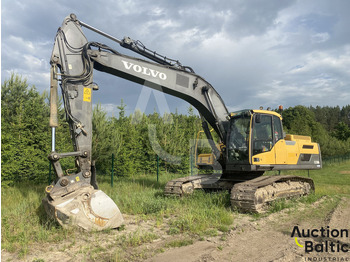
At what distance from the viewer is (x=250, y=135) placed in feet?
24.6

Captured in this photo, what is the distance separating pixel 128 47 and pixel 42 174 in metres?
8.06

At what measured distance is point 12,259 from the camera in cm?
424

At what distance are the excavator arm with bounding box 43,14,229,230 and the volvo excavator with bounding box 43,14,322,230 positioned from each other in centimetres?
2

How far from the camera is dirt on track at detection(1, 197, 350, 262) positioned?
4191 mm

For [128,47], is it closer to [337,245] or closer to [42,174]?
[337,245]

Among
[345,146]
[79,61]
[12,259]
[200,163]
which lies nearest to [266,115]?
[200,163]

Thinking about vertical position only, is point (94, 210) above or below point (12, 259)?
above

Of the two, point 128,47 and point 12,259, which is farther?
point 128,47

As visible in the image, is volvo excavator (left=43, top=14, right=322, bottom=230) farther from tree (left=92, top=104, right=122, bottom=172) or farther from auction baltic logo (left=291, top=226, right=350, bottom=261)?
tree (left=92, top=104, right=122, bottom=172)

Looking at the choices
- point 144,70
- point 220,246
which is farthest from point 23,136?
point 220,246

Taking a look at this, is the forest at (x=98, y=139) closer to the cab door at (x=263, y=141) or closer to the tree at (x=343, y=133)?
the cab door at (x=263, y=141)

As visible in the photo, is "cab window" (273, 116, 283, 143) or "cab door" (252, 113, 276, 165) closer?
"cab door" (252, 113, 276, 165)

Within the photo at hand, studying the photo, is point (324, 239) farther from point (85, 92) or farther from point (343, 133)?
point (343, 133)

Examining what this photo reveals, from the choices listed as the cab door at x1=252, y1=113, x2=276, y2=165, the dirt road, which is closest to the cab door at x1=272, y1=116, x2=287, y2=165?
the cab door at x1=252, y1=113, x2=276, y2=165
